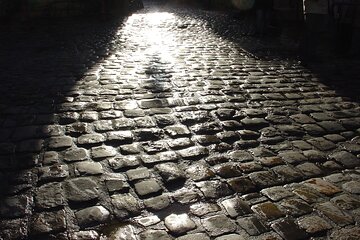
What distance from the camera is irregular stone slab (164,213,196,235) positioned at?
2.19m

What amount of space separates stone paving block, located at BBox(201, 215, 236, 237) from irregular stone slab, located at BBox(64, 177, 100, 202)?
834 millimetres

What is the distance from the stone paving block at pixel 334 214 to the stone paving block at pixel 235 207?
0.53m

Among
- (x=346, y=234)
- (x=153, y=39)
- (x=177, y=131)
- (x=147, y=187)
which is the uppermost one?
(x=153, y=39)

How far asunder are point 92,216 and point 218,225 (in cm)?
84

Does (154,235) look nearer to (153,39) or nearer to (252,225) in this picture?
(252,225)

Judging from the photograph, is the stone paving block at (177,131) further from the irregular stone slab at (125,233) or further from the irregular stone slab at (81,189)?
the irregular stone slab at (125,233)

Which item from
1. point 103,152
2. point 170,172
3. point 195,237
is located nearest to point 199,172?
point 170,172

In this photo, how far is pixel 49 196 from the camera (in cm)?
248

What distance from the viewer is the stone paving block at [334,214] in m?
2.33

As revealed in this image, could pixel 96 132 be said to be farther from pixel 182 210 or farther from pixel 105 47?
pixel 105 47

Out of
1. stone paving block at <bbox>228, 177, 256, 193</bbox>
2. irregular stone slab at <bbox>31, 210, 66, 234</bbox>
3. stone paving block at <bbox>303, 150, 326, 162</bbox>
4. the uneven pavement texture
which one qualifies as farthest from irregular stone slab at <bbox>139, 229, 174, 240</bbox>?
stone paving block at <bbox>303, 150, 326, 162</bbox>

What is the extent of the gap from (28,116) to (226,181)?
241 cm

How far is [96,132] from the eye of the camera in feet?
11.5

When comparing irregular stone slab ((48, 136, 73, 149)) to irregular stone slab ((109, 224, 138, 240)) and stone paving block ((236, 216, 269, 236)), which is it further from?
stone paving block ((236, 216, 269, 236))
